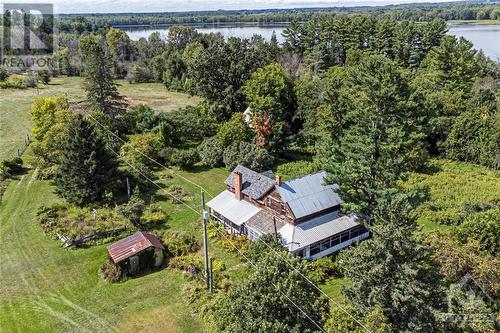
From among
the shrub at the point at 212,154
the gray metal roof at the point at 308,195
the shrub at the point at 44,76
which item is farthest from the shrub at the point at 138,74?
the gray metal roof at the point at 308,195

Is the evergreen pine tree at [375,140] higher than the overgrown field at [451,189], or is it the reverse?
the evergreen pine tree at [375,140]

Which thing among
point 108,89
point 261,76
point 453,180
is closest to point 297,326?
point 453,180

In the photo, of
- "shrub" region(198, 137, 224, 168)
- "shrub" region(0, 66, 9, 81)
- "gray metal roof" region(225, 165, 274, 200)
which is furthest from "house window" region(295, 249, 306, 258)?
"shrub" region(0, 66, 9, 81)

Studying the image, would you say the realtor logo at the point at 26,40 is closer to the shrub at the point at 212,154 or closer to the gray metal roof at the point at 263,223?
the shrub at the point at 212,154

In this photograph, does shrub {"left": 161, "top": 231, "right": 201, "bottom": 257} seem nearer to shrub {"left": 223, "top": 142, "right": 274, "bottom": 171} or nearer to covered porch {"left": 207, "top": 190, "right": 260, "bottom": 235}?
covered porch {"left": 207, "top": 190, "right": 260, "bottom": 235}

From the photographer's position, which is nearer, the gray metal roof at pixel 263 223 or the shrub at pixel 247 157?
the gray metal roof at pixel 263 223

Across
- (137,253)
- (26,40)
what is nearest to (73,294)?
(137,253)
